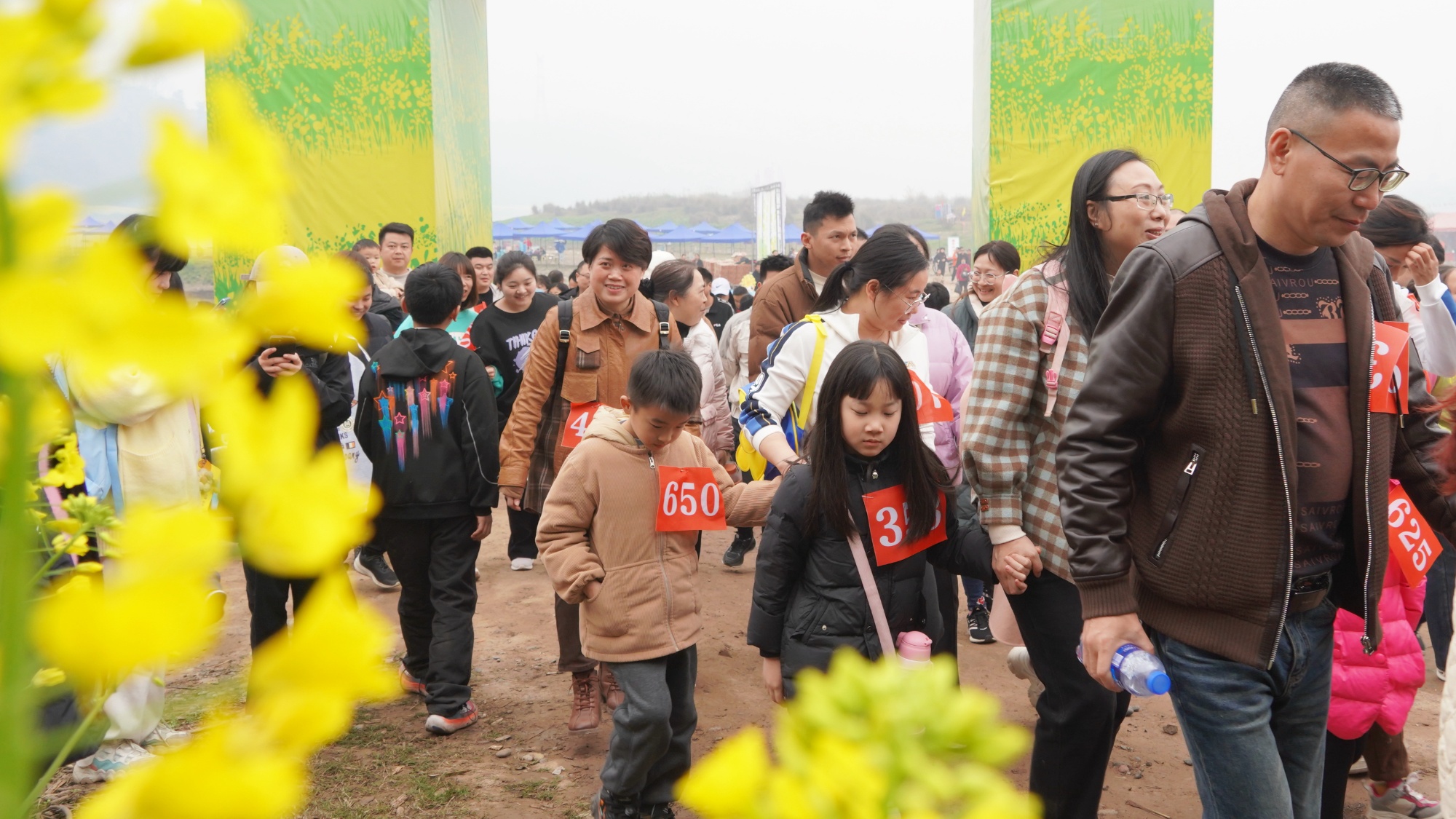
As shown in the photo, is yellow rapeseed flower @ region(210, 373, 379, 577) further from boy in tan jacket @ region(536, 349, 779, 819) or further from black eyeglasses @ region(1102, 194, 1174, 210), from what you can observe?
boy in tan jacket @ region(536, 349, 779, 819)

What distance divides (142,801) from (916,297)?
11.1 ft

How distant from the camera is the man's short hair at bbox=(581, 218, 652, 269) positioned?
4379 millimetres

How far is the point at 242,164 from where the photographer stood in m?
0.31

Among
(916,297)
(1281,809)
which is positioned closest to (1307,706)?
(1281,809)

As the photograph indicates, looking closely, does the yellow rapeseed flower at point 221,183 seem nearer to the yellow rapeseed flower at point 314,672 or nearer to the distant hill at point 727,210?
the yellow rapeseed flower at point 314,672

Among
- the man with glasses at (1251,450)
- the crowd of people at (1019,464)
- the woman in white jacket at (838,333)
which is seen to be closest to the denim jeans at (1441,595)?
the crowd of people at (1019,464)

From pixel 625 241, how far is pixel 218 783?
4.18 m

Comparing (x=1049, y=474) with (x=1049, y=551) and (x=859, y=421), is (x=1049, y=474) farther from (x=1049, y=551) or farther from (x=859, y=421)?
(x=859, y=421)

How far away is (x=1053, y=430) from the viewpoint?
2.72m

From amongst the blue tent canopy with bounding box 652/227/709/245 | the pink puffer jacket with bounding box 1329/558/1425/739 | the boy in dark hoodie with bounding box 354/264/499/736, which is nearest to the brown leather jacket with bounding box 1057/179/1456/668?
the pink puffer jacket with bounding box 1329/558/1425/739

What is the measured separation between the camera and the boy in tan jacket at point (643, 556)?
3330 mm

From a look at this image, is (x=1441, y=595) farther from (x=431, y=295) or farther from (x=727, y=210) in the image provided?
(x=727, y=210)

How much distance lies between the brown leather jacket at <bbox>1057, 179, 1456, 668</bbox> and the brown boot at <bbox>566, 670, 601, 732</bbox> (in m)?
2.58

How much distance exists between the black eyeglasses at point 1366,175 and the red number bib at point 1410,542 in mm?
1007
